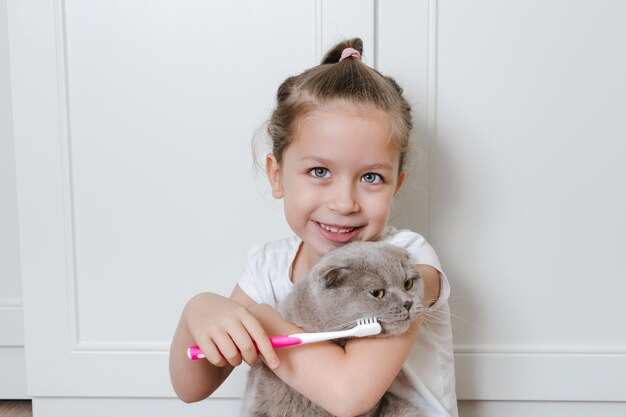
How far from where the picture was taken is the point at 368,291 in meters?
0.78

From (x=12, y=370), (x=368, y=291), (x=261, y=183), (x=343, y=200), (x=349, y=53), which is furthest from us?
(x=12, y=370)

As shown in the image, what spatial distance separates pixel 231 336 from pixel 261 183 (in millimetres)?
545

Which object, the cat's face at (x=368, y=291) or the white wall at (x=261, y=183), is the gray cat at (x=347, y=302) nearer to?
the cat's face at (x=368, y=291)

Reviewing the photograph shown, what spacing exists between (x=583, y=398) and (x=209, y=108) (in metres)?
1.05

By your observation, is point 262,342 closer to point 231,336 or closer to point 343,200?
point 231,336

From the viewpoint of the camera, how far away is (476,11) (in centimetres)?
126

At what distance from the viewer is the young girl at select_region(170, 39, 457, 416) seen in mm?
817

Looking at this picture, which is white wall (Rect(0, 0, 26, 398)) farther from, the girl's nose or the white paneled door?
the girl's nose

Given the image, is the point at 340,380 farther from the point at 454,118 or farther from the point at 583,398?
the point at 583,398

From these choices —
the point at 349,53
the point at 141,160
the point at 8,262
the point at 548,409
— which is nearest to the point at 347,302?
the point at 349,53

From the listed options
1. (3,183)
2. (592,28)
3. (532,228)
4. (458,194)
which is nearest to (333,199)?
(458,194)

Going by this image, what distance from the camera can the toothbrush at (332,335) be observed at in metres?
0.77

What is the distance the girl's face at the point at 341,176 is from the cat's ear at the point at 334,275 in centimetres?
16

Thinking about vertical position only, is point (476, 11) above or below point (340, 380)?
above
